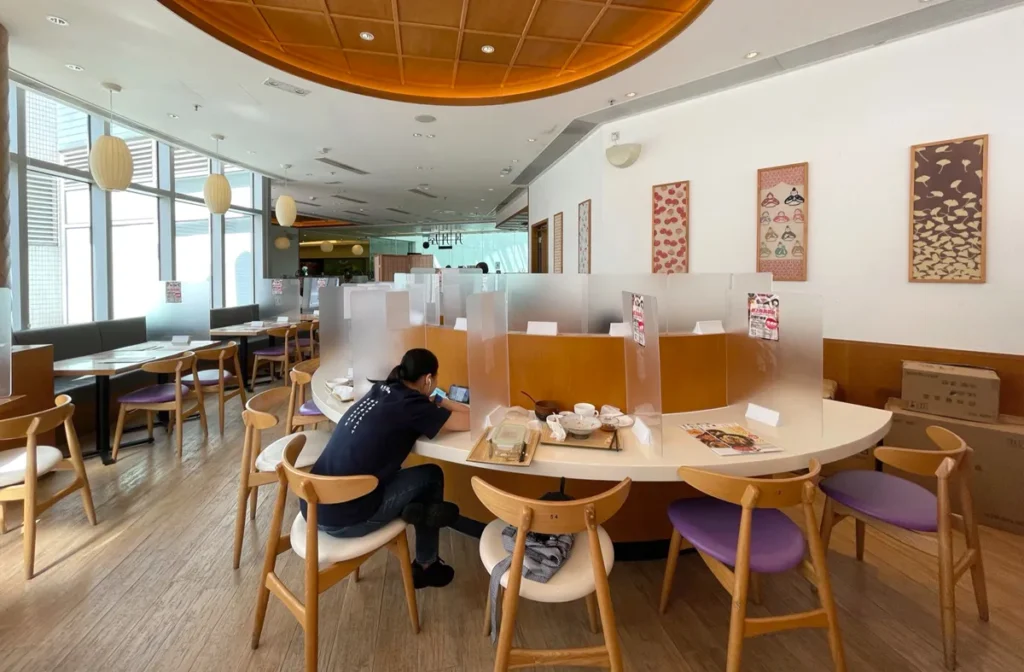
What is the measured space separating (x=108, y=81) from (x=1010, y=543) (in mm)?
7051

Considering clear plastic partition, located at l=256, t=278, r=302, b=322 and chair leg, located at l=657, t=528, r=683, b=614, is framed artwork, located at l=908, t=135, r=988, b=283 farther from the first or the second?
clear plastic partition, located at l=256, t=278, r=302, b=322

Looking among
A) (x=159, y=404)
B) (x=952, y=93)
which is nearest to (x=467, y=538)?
(x=159, y=404)

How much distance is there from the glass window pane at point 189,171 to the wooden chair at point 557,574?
7077mm

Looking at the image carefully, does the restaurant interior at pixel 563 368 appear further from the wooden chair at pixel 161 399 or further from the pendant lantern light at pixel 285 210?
the pendant lantern light at pixel 285 210

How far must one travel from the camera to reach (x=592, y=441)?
1.74m

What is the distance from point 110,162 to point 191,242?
387cm

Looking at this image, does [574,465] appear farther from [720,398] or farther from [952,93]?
[952,93]

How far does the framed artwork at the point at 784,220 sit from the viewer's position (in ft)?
11.9

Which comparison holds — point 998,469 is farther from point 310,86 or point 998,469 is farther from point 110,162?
point 110,162

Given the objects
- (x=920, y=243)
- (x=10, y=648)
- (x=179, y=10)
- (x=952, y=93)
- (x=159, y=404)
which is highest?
(x=179, y=10)

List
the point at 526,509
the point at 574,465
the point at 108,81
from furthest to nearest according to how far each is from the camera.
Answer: the point at 108,81 → the point at 574,465 → the point at 526,509

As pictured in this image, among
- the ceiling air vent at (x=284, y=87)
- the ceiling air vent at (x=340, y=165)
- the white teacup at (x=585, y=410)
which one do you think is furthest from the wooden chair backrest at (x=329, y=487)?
the ceiling air vent at (x=340, y=165)

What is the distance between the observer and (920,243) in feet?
10.1

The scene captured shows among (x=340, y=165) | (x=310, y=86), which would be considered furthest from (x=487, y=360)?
(x=340, y=165)
